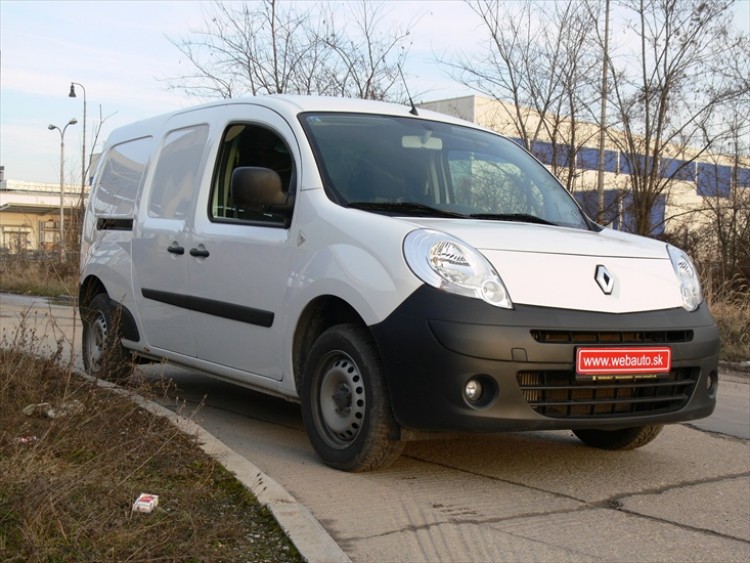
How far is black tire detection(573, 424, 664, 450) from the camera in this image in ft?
18.2

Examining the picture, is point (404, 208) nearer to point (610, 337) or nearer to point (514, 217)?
point (514, 217)

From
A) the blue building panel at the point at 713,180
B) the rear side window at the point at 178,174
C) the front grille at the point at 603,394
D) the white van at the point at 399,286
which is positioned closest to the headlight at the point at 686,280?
the white van at the point at 399,286

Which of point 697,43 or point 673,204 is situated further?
point 673,204

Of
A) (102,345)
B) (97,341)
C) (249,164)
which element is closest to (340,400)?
(249,164)

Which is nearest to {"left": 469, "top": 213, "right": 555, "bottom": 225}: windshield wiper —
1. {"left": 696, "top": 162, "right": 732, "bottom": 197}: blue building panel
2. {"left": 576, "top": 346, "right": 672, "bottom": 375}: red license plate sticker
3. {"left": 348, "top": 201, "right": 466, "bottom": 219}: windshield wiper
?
{"left": 348, "top": 201, "right": 466, "bottom": 219}: windshield wiper

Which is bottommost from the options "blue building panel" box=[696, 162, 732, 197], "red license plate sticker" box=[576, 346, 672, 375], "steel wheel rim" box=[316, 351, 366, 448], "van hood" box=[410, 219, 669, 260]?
"steel wheel rim" box=[316, 351, 366, 448]

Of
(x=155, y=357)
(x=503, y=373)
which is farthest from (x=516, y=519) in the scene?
(x=155, y=357)

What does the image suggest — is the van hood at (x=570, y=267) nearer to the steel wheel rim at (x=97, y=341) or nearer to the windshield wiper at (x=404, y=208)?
the windshield wiper at (x=404, y=208)

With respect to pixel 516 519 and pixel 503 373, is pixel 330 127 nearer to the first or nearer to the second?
pixel 503 373

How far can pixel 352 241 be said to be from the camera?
15.7 ft

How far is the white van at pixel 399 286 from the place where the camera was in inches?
174

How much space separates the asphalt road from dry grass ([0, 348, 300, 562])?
349 mm

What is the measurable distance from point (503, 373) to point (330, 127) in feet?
6.42

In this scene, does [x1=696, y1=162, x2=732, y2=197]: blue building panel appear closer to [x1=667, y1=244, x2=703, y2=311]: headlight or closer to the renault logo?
[x1=667, y1=244, x2=703, y2=311]: headlight
